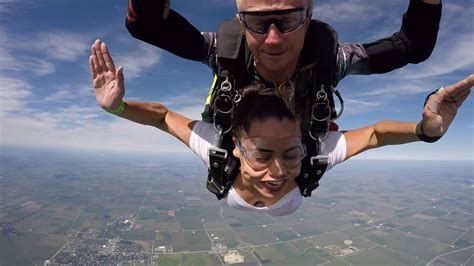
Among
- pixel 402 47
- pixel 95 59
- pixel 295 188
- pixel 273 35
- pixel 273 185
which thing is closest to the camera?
pixel 273 35

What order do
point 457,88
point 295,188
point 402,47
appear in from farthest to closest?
point 295,188 → point 402,47 → point 457,88

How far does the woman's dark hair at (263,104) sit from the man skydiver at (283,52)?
4 centimetres

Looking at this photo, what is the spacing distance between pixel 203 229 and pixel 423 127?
27673 mm

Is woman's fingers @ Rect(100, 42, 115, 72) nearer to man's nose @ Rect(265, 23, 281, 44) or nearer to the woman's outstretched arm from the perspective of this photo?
the woman's outstretched arm

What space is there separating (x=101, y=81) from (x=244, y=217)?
31.7 metres

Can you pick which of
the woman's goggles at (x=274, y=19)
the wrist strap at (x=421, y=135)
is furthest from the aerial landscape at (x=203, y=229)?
the woman's goggles at (x=274, y=19)

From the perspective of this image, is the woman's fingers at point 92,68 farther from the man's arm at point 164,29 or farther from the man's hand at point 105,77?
the man's arm at point 164,29

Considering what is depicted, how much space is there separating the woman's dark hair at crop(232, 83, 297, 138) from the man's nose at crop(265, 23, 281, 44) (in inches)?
14.2

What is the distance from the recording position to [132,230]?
27641 millimetres

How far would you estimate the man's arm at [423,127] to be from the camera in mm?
1618

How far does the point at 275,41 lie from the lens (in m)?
1.68

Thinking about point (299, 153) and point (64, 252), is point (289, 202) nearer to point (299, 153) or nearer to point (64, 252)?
point (299, 153)

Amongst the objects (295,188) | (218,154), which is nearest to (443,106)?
(295,188)

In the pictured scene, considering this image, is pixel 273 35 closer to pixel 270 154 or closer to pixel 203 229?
pixel 270 154
